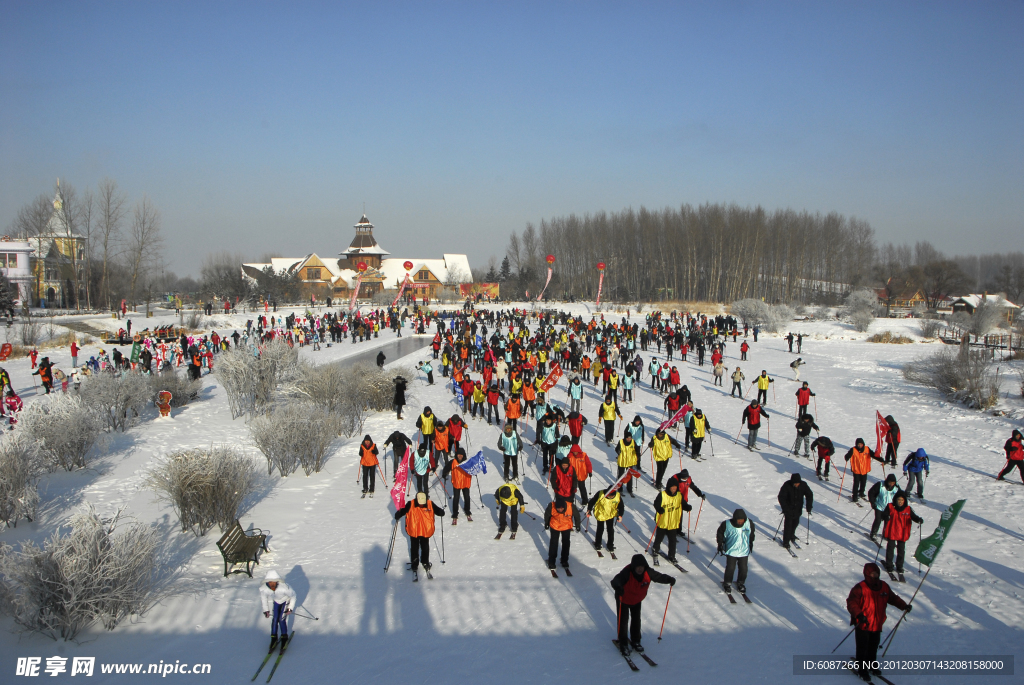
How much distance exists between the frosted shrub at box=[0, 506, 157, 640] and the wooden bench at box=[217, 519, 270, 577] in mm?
1044

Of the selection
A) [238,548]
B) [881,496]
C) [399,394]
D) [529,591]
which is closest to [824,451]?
[881,496]

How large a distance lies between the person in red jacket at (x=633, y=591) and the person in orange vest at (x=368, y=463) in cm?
564

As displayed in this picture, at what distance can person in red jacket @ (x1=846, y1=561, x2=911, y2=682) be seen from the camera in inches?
194

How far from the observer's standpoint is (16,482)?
8.69 metres

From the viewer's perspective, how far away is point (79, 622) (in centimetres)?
591

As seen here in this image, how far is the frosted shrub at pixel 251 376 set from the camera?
16.1 metres

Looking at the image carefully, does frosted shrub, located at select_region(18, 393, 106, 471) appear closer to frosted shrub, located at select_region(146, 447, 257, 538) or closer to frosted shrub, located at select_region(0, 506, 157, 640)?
frosted shrub, located at select_region(146, 447, 257, 538)

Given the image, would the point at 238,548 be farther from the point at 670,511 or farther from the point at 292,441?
the point at 670,511

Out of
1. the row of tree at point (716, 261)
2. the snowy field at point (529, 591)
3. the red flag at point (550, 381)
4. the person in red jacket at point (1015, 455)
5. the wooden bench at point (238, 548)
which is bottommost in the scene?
the snowy field at point (529, 591)

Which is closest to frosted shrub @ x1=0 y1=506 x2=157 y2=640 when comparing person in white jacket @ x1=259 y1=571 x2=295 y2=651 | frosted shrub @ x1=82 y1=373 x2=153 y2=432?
person in white jacket @ x1=259 y1=571 x2=295 y2=651

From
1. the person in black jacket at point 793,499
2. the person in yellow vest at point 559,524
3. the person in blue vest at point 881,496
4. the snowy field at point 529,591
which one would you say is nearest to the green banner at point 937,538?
the snowy field at point 529,591

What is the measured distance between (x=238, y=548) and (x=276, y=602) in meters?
2.13

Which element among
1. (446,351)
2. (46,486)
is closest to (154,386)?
(46,486)

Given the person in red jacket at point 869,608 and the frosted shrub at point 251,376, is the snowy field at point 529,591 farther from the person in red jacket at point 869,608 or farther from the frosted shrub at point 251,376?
the frosted shrub at point 251,376
